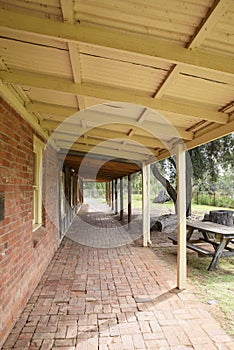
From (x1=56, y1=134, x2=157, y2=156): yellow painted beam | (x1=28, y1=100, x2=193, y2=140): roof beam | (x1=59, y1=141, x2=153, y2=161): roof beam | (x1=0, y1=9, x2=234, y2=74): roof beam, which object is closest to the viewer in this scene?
(x1=0, y1=9, x2=234, y2=74): roof beam

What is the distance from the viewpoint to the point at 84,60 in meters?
2.01

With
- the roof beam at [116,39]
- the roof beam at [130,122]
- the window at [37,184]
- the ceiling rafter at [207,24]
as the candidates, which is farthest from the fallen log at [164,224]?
the roof beam at [116,39]

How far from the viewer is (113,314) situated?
306 cm

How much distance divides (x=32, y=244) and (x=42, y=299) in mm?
744

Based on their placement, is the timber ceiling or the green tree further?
the green tree

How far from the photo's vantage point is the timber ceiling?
1449 millimetres

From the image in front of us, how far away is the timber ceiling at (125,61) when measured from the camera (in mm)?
1449

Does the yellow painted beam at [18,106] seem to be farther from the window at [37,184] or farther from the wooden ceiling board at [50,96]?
the window at [37,184]

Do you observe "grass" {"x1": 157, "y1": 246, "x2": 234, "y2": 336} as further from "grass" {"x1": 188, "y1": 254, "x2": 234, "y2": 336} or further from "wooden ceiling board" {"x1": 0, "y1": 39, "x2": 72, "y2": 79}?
"wooden ceiling board" {"x1": 0, "y1": 39, "x2": 72, "y2": 79}

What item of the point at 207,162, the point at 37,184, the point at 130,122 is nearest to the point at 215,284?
the point at 130,122

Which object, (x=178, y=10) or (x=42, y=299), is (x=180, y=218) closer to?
(x=42, y=299)

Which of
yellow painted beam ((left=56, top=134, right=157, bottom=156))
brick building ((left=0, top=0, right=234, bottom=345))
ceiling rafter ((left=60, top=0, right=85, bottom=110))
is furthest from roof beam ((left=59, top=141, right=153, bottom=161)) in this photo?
ceiling rafter ((left=60, top=0, right=85, bottom=110))

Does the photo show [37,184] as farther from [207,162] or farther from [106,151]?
[207,162]

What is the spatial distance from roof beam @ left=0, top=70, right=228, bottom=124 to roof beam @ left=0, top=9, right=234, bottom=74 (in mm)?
839
